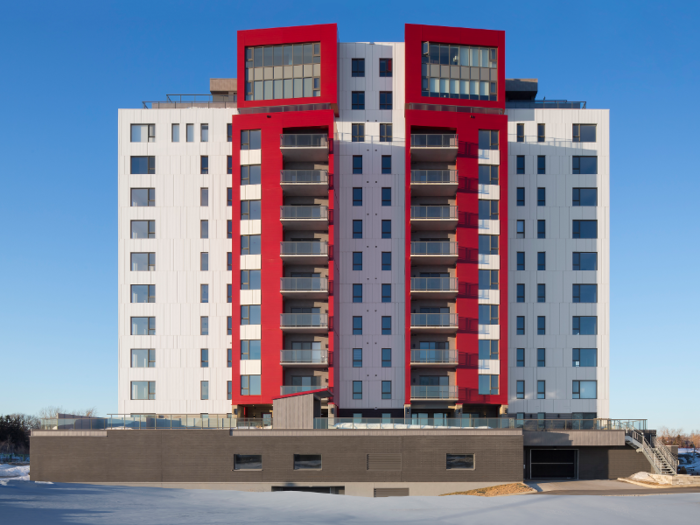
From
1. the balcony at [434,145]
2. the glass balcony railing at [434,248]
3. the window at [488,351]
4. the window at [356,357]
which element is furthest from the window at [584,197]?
the window at [356,357]

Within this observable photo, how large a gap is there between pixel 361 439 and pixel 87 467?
17540mm

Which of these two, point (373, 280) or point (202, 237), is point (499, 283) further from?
point (202, 237)

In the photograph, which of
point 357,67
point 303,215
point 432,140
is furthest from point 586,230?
point 303,215

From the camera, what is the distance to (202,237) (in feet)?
167

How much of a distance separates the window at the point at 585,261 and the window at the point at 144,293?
3502 centimetres

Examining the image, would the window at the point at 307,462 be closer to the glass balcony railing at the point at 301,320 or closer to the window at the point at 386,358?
the glass balcony railing at the point at 301,320

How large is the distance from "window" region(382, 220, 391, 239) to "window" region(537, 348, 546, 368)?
15651 mm

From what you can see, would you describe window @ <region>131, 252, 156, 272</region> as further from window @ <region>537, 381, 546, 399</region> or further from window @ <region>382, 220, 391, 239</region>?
window @ <region>537, 381, 546, 399</region>

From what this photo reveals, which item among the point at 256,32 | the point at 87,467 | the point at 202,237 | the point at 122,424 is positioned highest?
the point at 256,32

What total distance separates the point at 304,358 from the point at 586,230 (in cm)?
2582

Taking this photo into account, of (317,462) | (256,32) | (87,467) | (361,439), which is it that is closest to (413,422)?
(361,439)

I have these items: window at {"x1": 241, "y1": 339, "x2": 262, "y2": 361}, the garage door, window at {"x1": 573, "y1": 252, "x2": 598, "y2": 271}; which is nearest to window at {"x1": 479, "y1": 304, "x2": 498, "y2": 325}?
window at {"x1": 573, "y1": 252, "x2": 598, "y2": 271}

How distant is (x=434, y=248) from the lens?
47.7 metres

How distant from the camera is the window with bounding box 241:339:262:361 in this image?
47219 millimetres
